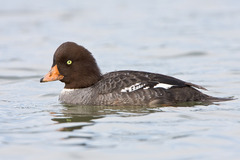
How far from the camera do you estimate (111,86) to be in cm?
997

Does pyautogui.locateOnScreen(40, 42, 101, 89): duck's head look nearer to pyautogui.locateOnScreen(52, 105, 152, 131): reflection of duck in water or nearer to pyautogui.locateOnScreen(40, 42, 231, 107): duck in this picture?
pyautogui.locateOnScreen(40, 42, 231, 107): duck

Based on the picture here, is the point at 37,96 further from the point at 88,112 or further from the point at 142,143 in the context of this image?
the point at 142,143

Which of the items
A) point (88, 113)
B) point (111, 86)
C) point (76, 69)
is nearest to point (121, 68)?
point (76, 69)

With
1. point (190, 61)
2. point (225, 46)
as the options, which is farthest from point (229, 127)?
point (225, 46)

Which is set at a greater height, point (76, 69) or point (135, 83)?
point (76, 69)

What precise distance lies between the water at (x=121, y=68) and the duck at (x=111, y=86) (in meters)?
0.25

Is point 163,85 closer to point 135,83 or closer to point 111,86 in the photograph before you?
point 135,83

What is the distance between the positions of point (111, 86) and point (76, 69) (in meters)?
0.93

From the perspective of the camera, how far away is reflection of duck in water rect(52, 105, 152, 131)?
886 cm

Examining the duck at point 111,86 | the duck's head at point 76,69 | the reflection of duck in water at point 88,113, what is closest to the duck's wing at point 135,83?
the duck at point 111,86

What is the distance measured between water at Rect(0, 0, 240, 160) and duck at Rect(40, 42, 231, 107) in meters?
0.25

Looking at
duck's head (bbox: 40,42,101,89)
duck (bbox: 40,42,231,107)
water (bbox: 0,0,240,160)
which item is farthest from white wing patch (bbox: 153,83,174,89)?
duck's head (bbox: 40,42,101,89)

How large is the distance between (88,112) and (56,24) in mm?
12785

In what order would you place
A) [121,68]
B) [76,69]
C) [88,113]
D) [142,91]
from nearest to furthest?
1. [88,113]
2. [142,91]
3. [76,69]
4. [121,68]
